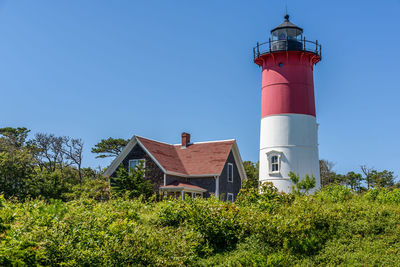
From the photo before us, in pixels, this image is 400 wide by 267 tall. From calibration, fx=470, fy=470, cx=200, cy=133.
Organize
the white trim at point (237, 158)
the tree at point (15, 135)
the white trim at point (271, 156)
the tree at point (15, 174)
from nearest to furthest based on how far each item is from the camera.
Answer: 1. the white trim at point (271, 156)
2. the white trim at point (237, 158)
3. the tree at point (15, 174)
4. the tree at point (15, 135)

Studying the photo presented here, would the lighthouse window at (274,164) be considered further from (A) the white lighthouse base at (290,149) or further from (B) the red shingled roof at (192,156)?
(B) the red shingled roof at (192,156)

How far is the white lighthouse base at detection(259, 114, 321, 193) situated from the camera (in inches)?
922

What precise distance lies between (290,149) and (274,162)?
41.4 inches

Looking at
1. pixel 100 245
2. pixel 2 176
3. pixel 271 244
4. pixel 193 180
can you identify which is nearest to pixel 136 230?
pixel 100 245

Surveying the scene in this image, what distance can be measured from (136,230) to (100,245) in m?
0.87

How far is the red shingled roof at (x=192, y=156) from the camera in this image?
28281 mm

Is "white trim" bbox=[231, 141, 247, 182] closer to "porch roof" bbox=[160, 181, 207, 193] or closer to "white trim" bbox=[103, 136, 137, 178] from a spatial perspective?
"porch roof" bbox=[160, 181, 207, 193]

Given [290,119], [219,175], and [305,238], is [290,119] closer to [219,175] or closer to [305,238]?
[219,175]

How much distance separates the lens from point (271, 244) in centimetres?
1079

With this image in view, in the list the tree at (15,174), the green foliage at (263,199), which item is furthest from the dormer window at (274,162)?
the tree at (15,174)

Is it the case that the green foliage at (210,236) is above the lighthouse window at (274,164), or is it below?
below

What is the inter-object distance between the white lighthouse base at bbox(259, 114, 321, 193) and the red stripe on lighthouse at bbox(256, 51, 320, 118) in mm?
461

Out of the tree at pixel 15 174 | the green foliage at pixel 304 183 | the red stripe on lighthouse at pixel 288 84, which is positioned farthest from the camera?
the tree at pixel 15 174

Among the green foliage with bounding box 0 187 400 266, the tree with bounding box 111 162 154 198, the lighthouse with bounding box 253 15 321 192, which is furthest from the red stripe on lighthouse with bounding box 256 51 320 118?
the green foliage with bounding box 0 187 400 266
